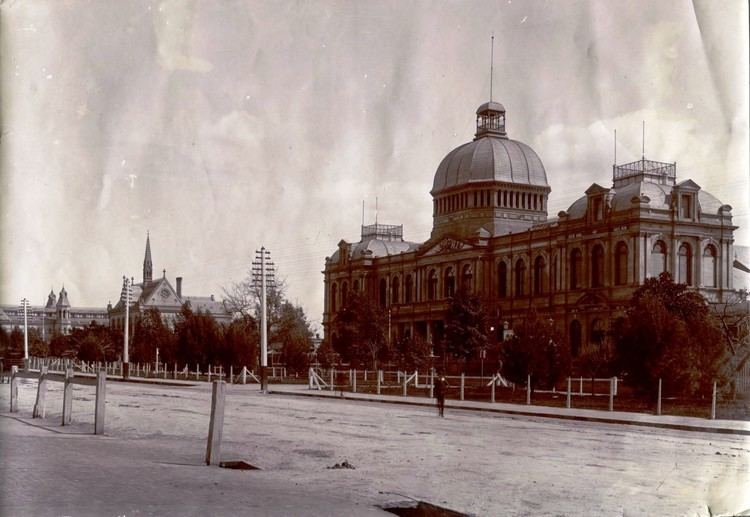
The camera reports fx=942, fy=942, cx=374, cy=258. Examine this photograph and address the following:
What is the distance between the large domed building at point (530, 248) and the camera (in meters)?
54.2

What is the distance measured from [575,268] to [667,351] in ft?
124

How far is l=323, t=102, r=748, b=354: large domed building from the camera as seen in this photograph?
54.2 meters

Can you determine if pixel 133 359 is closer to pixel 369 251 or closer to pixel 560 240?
pixel 369 251

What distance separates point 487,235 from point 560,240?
11.9 meters

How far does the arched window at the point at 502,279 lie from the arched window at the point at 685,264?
20.2 m

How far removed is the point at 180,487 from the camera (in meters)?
10.2

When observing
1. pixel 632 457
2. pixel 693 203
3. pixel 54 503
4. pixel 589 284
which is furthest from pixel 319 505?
pixel 589 284

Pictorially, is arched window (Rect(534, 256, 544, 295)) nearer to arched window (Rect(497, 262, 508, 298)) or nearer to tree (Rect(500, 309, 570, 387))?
arched window (Rect(497, 262, 508, 298))

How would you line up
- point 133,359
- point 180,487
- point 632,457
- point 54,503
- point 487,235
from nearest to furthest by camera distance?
point 54,503
point 180,487
point 632,457
point 133,359
point 487,235

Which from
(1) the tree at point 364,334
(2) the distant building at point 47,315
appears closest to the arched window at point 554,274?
(1) the tree at point 364,334

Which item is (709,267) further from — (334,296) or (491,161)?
(334,296)

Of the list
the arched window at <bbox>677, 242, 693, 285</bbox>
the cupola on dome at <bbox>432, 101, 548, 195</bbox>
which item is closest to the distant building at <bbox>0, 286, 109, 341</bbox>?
the arched window at <bbox>677, 242, 693, 285</bbox>

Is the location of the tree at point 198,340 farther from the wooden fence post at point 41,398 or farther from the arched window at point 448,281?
the wooden fence post at point 41,398

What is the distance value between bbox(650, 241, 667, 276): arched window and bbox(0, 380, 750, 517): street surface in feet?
116
